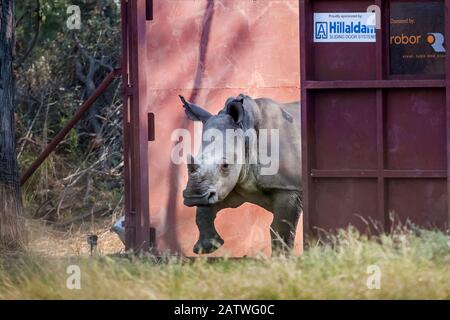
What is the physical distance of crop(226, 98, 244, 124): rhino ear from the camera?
10.2 metres

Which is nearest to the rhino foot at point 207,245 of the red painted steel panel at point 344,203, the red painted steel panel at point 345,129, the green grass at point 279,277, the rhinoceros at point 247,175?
the rhinoceros at point 247,175

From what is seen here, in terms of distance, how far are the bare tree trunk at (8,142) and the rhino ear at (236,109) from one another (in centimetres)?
240

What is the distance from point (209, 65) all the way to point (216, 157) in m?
1.01

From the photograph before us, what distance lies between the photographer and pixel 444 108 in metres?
8.85

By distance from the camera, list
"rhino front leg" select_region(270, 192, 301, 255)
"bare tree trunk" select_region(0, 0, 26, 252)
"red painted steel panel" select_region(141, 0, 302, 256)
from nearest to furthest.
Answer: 1. "rhino front leg" select_region(270, 192, 301, 255)
2. "red painted steel panel" select_region(141, 0, 302, 256)
3. "bare tree trunk" select_region(0, 0, 26, 252)

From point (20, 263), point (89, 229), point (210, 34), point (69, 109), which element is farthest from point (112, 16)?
point (20, 263)

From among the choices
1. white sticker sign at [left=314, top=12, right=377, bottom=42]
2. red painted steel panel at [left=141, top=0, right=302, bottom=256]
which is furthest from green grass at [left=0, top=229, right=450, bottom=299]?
red painted steel panel at [left=141, top=0, right=302, bottom=256]

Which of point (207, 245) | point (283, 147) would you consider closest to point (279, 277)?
point (207, 245)

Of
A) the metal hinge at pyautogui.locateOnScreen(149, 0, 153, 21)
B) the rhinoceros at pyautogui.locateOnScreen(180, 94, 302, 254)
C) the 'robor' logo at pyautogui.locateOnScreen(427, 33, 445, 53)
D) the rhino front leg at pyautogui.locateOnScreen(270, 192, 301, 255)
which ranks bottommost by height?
the rhino front leg at pyautogui.locateOnScreen(270, 192, 301, 255)

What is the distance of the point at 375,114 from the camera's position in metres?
8.98

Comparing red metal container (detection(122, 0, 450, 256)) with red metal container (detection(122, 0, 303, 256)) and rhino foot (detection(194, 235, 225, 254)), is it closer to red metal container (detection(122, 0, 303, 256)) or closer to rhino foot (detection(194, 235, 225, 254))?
rhino foot (detection(194, 235, 225, 254))

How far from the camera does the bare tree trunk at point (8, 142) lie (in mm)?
11250

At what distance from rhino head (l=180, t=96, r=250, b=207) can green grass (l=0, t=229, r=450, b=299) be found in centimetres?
193
